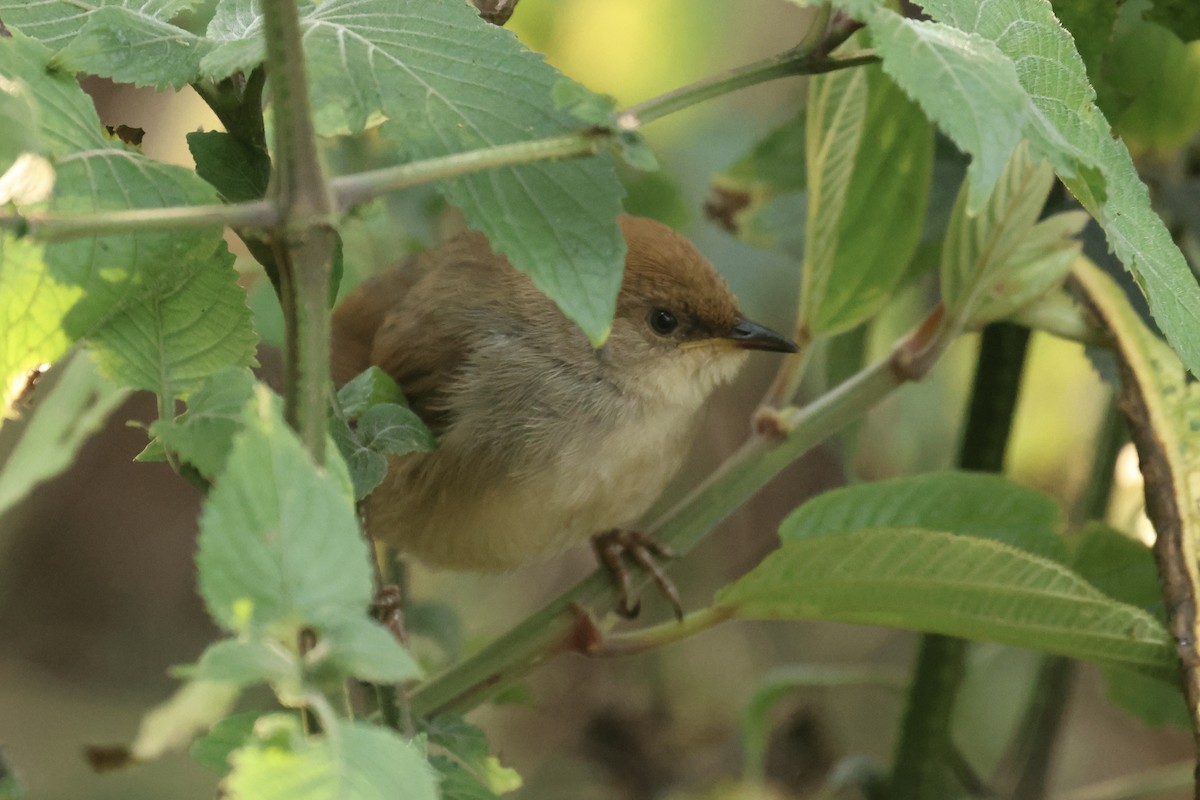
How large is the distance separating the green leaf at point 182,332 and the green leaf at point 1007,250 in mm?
Answer: 764

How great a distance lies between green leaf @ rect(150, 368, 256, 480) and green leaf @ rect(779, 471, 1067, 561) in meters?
0.69

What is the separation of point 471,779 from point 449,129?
500 millimetres

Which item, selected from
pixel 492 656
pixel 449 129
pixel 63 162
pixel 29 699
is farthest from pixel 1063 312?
pixel 29 699

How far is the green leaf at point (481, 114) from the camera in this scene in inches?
33.5

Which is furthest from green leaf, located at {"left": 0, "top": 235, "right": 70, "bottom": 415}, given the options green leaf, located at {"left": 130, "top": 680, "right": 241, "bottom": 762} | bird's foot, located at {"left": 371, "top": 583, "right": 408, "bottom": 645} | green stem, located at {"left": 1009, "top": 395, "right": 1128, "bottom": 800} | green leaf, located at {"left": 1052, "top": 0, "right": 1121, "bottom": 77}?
green stem, located at {"left": 1009, "top": 395, "right": 1128, "bottom": 800}

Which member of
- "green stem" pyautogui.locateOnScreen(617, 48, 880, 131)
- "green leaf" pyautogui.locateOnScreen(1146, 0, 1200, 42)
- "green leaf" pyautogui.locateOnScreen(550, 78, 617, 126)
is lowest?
"green leaf" pyautogui.locateOnScreen(550, 78, 617, 126)

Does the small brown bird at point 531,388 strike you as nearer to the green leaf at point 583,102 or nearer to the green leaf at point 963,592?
the green leaf at point 963,592

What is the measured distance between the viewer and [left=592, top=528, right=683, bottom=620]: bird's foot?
1538 millimetres

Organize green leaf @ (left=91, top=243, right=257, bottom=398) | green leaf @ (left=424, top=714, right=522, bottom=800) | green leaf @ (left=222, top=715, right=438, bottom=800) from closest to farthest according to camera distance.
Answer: green leaf @ (left=222, top=715, right=438, bottom=800) → green leaf @ (left=91, top=243, right=257, bottom=398) → green leaf @ (left=424, top=714, right=522, bottom=800)

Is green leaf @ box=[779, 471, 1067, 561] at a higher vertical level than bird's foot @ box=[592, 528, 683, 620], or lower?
higher

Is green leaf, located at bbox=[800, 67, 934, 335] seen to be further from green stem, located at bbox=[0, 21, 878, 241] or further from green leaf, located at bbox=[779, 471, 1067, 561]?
green stem, located at bbox=[0, 21, 878, 241]

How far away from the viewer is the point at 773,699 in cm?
197

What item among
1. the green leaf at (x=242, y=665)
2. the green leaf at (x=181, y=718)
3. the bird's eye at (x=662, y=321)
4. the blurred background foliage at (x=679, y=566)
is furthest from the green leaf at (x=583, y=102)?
the bird's eye at (x=662, y=321)

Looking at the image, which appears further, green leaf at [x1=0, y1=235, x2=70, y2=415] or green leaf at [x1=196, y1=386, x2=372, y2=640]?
green leaf at [x1=0, y1=235, x2=70, y2=415]
